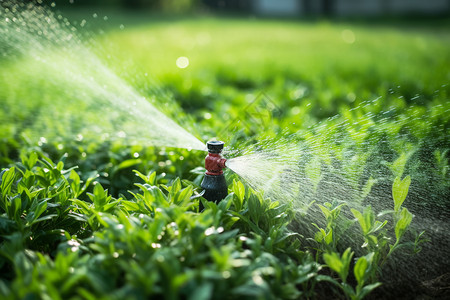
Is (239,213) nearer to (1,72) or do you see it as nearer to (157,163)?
(157,163)

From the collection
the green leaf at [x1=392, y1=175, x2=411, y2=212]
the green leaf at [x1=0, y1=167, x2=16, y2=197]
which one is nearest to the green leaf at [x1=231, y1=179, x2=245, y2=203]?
the green leaf at [x1=392, y1=175, x2=411, y2=212]

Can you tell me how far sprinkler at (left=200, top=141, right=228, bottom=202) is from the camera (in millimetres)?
1962

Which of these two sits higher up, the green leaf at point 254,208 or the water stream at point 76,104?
the water stream at point 76,104

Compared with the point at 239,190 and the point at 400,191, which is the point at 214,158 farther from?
the point at 400,191

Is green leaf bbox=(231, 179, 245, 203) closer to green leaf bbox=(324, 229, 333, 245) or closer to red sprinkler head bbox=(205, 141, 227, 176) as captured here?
red sprinkler head bbox=(205, 141, 227, 176)

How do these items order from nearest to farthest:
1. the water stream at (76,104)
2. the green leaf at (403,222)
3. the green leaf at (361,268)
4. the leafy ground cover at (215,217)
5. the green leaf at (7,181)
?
1. the leafy ground cover at (215,217)
2. the green leaf at (361,268)
3. the green leaf at (403,222)
4. the green leaf at (7,181)
5. the water stream at (76,104)

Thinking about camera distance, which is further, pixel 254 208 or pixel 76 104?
pixel 76 104

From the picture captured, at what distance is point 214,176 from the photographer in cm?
200

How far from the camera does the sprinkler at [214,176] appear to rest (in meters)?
1.96

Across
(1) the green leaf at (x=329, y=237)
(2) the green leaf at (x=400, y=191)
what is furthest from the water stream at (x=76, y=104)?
(2) the green leaf at (x=400, y=191)

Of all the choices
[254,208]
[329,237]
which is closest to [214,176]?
[254,208]

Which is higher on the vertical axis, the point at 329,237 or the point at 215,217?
the point at 215,217

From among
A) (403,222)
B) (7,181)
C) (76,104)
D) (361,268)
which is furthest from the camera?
(76,104)

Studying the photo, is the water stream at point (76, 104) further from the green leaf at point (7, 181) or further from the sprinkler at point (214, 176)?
the green leaf at point (7, 181)
